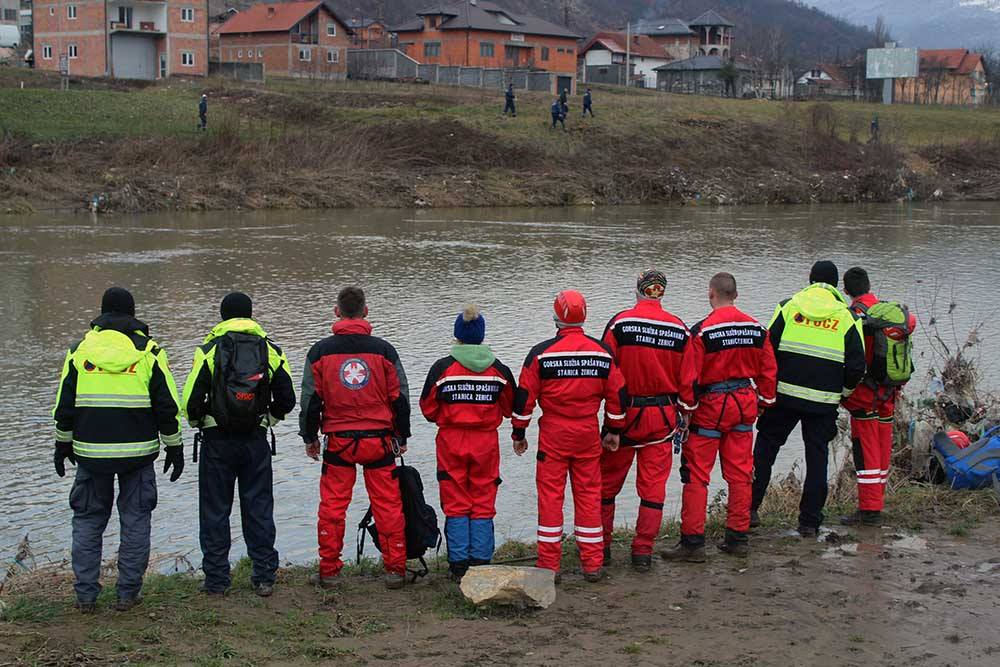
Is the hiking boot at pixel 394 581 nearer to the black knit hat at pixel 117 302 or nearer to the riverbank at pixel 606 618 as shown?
the riverbank at pixel 606 618

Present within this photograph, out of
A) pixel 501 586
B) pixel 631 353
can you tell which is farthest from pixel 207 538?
pixel 631 353

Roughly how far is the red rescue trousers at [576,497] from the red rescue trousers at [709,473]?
0.75 meters

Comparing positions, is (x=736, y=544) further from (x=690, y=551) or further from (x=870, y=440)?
(x=870, y=440)

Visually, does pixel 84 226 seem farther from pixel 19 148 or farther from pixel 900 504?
pixel 900 504

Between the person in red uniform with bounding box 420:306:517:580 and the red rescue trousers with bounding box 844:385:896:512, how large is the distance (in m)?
2.82

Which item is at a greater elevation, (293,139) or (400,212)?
(293,139)

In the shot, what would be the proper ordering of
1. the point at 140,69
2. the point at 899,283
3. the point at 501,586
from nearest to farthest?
the point at 501,586
the point at 899,283
the point at 140,69

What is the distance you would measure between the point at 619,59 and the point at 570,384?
113 meters

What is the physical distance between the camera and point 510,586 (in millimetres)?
6215

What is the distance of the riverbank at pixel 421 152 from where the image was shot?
131ft

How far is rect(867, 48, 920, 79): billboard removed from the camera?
92.4m

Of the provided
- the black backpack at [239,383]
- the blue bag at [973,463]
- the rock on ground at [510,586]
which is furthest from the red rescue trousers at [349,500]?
the blue bag at [973,463]

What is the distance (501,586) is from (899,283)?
58.3 feet

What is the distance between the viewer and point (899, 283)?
71.8 ft
